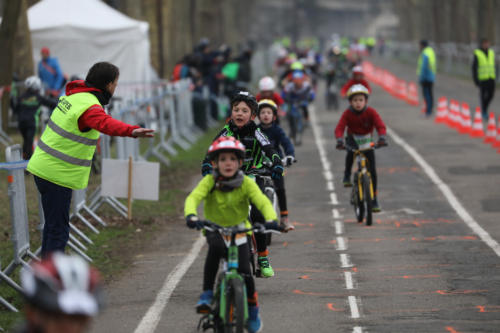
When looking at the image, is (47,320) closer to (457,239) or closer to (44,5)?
(457,239)

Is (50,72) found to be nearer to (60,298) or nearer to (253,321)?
(253,321)

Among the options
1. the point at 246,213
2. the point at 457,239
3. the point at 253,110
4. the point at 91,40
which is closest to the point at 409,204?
the point at 457,239

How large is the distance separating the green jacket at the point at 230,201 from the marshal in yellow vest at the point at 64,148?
189 cm

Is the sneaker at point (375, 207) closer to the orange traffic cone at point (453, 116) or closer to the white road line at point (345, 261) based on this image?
the white road line at point (345, 261)

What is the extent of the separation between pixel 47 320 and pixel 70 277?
0.21 meters

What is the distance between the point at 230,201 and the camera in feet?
27.0

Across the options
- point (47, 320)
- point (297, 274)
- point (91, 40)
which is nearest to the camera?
point (47, 320)

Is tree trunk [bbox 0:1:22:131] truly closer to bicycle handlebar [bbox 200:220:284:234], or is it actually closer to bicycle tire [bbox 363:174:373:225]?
bicycle tire [bbox 363:174:373:225]

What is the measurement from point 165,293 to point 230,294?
301 centimetres

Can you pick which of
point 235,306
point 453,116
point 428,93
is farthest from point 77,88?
point 428,93

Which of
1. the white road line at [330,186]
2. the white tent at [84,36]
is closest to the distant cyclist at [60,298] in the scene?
the white road line at [330,186]

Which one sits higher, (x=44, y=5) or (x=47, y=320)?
(x=44, y=5)

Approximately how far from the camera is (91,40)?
1188 inches

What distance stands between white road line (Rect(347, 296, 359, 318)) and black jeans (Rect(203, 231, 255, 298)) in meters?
1.62
